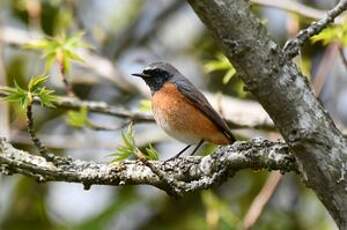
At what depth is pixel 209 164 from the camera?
348 cm

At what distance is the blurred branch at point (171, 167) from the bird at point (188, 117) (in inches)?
64.7

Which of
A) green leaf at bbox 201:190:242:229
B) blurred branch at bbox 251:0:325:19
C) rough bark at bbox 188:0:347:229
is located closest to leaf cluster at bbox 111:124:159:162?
rough bark at bbox 188:0:347:229

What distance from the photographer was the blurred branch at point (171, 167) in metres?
3.28

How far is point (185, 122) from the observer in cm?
538

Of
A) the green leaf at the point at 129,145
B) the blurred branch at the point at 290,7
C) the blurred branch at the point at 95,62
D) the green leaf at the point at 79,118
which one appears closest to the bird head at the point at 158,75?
the green leaf at the point at 79,118

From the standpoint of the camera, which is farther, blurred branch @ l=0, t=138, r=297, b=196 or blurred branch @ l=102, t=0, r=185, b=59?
blurred branch @ l=102, t=0, r=185, b=59

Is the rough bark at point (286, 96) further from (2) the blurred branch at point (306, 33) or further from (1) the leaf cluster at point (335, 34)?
(1) the leaf cluster at point (335, 34)

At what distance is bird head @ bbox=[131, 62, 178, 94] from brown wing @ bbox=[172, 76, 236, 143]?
118 mm

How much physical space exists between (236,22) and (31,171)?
1279 millimetres

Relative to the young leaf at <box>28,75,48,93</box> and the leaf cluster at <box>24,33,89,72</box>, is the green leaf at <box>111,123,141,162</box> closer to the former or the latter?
the young leaf at <box>28,75,48,93</box>

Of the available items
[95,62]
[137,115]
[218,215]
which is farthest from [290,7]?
[95,62]

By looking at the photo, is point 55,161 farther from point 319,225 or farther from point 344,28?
point 319,225

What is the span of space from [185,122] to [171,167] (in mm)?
1785

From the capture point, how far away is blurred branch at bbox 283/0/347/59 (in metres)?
2.88
